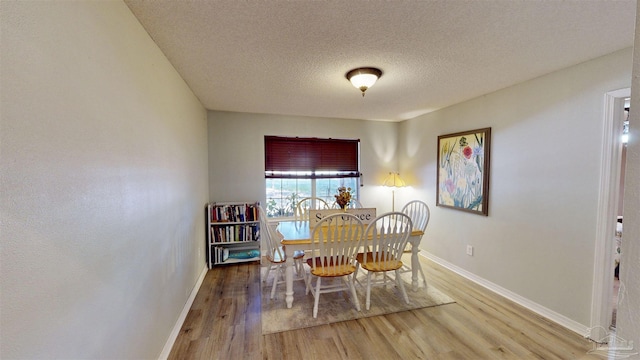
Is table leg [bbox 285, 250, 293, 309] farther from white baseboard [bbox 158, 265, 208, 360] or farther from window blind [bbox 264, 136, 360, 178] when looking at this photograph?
window blind [bbox 264, 136, 360, 178]

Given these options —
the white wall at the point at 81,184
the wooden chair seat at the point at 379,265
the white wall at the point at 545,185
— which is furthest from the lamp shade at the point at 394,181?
the white wall at the point at 81,184

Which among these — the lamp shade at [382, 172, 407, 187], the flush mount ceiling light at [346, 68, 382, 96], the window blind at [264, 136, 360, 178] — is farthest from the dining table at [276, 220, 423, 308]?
the lamp shade at [382, 172, 407, 187]

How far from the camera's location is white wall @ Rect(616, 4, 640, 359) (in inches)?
18.6

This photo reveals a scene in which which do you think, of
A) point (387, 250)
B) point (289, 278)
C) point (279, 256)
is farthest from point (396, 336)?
point (279, 256)

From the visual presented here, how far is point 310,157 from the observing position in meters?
4.27

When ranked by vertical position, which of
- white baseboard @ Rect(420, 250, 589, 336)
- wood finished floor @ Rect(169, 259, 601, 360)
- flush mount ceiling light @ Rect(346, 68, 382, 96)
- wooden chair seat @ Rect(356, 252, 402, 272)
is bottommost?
wood finished floor @ Rect(169, 259, 601, 360)

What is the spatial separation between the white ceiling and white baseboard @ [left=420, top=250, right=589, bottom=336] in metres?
2.20

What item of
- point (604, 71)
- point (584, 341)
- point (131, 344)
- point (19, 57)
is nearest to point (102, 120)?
point (19, 57)

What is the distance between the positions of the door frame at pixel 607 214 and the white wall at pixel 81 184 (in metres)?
3.33

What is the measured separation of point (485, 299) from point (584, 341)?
0.75 meters

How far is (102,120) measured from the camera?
1.15 meters

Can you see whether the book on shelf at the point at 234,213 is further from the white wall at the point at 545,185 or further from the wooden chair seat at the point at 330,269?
the white wall at the point at 545,185

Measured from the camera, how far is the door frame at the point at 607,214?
77.0 inches

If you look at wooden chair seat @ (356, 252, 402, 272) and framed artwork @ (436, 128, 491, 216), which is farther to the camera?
framed artwork @ (436, 128, 491, 216)
